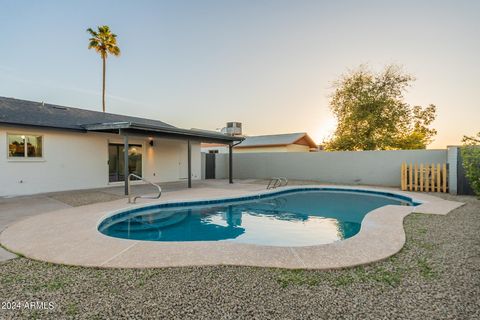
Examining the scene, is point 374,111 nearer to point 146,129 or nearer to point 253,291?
point 146,129

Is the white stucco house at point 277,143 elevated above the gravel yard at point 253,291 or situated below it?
above

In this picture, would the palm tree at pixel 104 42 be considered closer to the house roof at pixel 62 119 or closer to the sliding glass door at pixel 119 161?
the house roof at pixel 62 119

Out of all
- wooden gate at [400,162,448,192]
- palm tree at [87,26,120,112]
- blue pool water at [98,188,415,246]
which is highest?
palm tree at [87,26,120,112]

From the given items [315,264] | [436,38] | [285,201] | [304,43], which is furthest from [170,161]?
[436,38]

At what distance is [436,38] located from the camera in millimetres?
11625

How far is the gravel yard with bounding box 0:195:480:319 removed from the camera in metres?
2.36

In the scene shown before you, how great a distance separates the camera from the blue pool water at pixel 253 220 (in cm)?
591

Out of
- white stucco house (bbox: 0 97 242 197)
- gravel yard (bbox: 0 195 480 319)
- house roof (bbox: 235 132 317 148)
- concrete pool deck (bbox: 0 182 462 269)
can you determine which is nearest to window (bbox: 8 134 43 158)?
white stucco house (bbox: 0 97 242 197)

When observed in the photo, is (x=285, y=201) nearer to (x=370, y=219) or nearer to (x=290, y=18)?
(x=370, y=219)

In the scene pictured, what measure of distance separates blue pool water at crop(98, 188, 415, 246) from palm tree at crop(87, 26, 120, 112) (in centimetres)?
2036

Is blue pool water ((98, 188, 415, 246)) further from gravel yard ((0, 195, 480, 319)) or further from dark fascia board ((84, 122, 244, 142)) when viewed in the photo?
dark fascia board ((84, 122, 244, 142))

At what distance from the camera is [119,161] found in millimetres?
13047

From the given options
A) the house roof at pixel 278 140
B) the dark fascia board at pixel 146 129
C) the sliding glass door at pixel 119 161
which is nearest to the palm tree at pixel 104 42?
the sliding glass door at pixel 119 161

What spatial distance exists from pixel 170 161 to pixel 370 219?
39.7 ft
